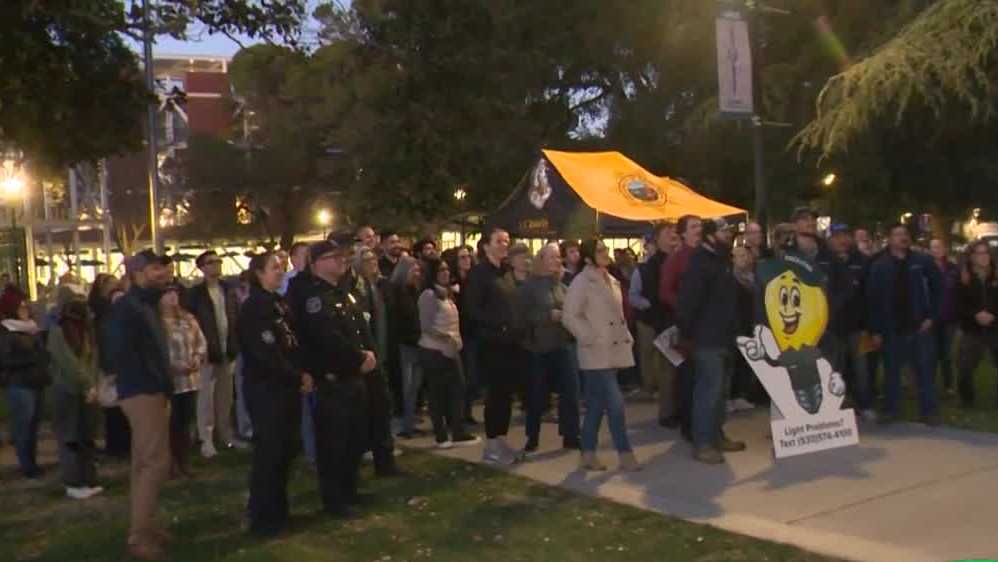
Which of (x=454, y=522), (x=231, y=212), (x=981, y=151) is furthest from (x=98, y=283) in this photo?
(x=231, y=212)

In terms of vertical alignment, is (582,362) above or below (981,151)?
below

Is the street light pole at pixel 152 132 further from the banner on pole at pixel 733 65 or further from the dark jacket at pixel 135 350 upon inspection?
the dark jacket at pixel 135 350

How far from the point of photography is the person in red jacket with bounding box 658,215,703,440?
369 inches

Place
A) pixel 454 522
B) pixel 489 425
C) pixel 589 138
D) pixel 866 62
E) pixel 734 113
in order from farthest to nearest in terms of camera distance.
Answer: pixel 589 138, pixel 866 62, pixel 734 113, pixel 489 425, pixel 454 522

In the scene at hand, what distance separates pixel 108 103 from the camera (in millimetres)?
13297

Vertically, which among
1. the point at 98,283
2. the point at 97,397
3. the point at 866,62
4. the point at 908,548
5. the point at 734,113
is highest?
the point at 866,62

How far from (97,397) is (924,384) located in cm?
668

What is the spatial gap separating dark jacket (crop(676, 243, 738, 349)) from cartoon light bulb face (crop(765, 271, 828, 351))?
1.32ft

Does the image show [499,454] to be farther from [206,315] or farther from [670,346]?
[206,315]

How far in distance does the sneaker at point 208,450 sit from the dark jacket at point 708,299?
4.19 m

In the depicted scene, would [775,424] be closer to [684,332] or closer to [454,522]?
[684,332]

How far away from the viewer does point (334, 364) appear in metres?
7.22

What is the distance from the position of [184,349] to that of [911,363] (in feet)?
20.1

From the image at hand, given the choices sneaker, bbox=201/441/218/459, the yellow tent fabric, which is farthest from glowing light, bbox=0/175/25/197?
sneaker, bbox=201/441/218/459
